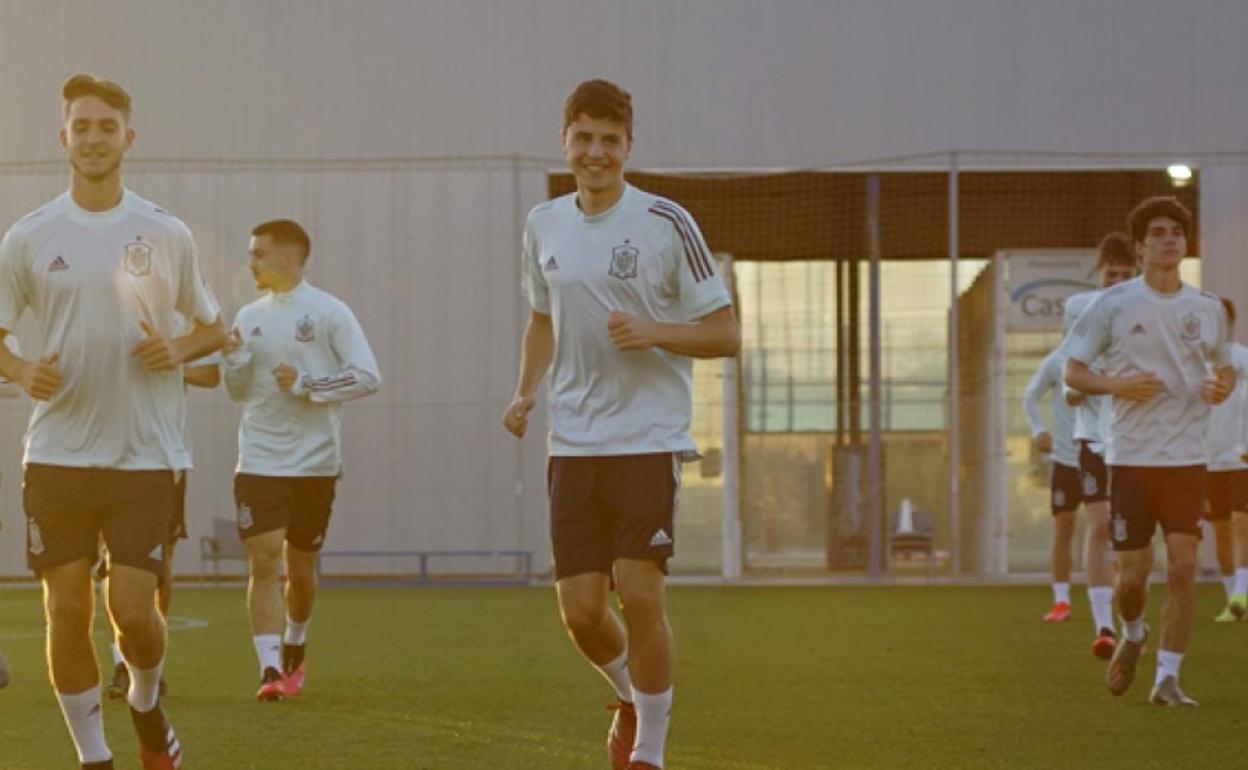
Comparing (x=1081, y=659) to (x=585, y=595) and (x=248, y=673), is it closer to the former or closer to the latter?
(x=248, y=673)

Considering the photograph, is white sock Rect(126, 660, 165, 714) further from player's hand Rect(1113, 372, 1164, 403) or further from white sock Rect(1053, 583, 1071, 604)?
white sock Rect(1053, 583, 1071, 604)

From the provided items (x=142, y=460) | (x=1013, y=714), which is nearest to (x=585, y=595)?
(x=142, y=460)

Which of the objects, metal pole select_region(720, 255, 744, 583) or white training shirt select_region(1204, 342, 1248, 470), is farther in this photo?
metal pole select_region(720, 255, 744, 583)

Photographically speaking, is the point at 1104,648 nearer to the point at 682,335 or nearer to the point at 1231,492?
the point at 1231,492

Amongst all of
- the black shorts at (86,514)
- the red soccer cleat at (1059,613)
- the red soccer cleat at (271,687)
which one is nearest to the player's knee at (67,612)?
the black shorts at (86,514)

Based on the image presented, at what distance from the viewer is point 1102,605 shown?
38.7 feet

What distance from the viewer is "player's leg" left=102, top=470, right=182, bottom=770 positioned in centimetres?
619

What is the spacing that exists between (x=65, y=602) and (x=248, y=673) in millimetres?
4913

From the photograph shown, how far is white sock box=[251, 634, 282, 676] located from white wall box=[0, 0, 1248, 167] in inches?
471

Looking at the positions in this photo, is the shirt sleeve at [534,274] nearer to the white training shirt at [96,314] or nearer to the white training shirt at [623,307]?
the white training shirt at [623,307]

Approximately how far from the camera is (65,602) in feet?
20.2

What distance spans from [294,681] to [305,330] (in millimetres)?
1577

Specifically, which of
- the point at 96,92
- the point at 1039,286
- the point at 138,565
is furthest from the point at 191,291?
the point at 1039,286

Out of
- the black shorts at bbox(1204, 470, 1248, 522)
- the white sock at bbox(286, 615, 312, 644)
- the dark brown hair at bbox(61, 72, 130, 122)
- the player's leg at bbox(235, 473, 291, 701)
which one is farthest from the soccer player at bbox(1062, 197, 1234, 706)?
the black shorts at bbox(1204, 470, 1248, 522)
